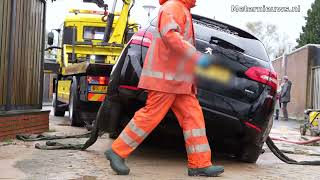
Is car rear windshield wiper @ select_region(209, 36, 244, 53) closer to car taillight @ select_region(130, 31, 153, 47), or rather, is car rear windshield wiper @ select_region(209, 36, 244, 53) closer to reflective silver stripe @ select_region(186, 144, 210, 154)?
car taillight @ select_region(130, 31, 153, 47)

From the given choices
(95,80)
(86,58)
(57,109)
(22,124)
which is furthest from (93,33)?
(22,124)

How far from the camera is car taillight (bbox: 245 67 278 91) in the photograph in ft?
18.6

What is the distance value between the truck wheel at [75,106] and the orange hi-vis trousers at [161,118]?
563 centimetres

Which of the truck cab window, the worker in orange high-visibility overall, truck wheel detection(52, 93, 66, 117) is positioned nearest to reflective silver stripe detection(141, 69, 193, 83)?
the worker in orange high-visibility overall

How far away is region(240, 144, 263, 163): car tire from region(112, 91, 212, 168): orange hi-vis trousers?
41.0 inches

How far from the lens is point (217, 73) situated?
555cm

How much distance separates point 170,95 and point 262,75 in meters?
1.17

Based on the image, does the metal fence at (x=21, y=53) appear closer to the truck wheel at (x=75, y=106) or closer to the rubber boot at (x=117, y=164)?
the truck wheel at (x=75, y=106)

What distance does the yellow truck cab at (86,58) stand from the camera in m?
10.1

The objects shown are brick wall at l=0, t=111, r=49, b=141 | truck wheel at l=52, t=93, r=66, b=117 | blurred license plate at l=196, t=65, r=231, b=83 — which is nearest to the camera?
blurred license plate at l=196, t=65, r=231, b=83

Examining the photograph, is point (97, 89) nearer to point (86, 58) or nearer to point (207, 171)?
point (86, 58)

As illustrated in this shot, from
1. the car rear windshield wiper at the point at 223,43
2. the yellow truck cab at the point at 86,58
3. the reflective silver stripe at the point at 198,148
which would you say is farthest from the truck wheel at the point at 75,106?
the reflective silver stripe at the point at 198,148

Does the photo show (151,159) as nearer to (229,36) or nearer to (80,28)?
(229,36)

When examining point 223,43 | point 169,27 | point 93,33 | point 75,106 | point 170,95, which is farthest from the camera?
point 93,33
